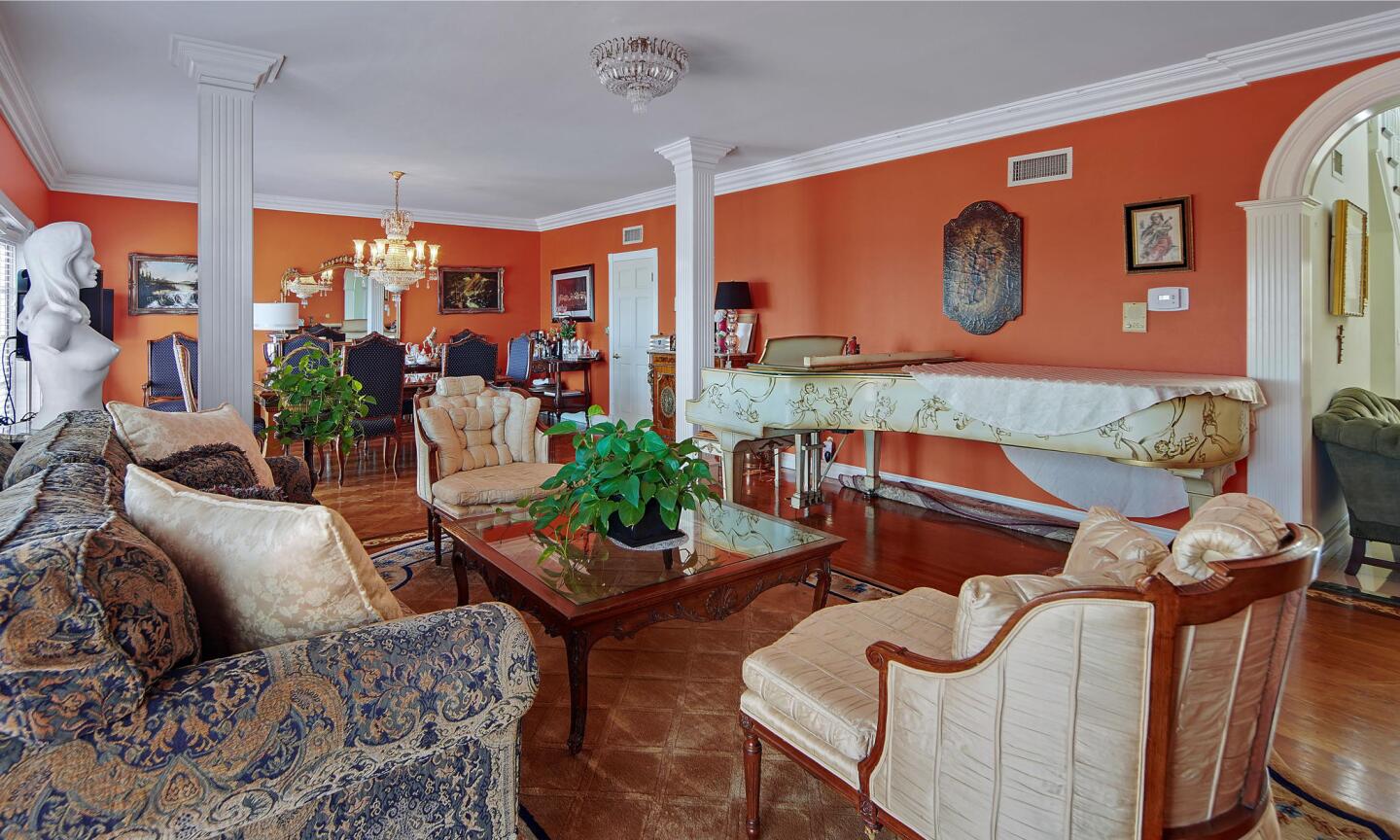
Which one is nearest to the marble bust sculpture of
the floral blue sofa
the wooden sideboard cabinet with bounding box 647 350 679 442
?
the floral blue sofa

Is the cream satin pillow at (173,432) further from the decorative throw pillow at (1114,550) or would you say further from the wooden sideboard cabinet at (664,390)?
the wooden sideboard cabinet at (664,390)

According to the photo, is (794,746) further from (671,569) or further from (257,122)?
(257,122)

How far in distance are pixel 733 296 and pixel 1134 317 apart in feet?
10.1

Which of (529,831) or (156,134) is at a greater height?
(156,134)

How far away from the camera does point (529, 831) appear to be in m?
1.73

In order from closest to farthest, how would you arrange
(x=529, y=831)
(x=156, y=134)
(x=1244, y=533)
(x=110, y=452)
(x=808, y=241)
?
1. (x=1244, y=533)
2. (x=529, y=831)
3. (x=110, y=452)
4. (x=156, y=134)
5. (x=808, y=241)

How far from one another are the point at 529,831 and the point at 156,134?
5847 millimetres

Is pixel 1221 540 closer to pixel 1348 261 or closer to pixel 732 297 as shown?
pixel 1348 261

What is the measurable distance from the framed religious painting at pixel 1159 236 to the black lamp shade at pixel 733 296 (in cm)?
294

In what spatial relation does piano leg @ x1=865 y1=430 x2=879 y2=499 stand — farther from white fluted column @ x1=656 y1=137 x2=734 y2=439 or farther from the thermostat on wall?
the thermostat on wall

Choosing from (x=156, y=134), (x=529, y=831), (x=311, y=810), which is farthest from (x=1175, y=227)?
(x=156, y=134)

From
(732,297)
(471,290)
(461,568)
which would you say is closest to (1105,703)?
(461,568)

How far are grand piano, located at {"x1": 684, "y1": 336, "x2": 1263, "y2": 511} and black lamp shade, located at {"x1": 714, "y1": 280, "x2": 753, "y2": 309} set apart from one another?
1.38 m

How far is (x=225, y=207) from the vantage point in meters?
3.71
